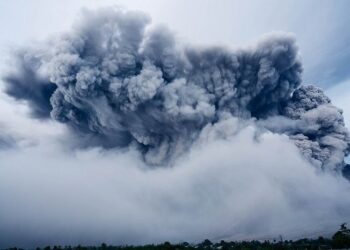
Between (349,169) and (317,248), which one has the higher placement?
(349,169)

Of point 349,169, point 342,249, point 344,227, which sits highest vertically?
point 349,169

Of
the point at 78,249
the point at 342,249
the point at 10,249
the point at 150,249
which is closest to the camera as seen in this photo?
the point at 342,249

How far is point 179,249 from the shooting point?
168ft

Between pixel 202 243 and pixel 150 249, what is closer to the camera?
pixel 150 249

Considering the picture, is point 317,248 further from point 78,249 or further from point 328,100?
point 78,249

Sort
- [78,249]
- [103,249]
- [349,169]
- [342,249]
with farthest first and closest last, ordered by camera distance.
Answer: [103,249] → [78,249] → [349,169] → [342,249]

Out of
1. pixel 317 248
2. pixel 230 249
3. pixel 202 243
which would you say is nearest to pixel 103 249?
pixel 202 243

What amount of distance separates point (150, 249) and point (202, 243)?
27.3 metres

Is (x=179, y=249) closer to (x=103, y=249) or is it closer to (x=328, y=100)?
(x=103, y=249)

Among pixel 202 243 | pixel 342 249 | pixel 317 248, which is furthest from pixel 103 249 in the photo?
pixel 342 249

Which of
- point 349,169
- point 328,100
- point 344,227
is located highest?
point 328,100

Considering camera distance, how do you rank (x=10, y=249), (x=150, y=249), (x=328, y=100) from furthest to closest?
(x=10, y=249), (x=150, y=249), (x=328, y=100)

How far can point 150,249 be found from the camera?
171 ft

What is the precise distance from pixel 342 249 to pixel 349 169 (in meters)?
18.2
